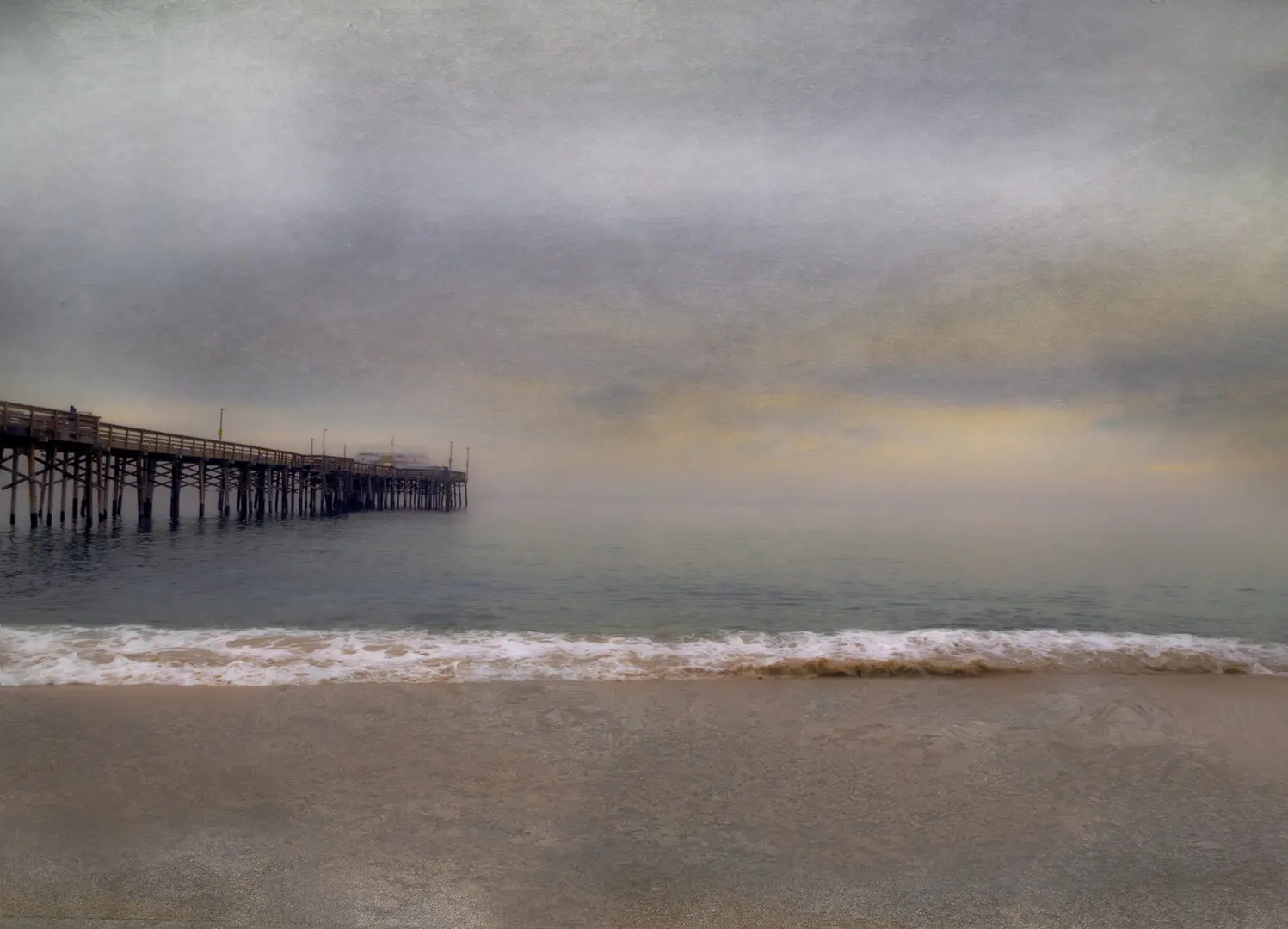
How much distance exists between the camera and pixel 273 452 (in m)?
24.3

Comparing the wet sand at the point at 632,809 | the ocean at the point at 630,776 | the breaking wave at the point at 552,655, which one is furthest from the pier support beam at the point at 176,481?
the wet sand at the point at 632,809

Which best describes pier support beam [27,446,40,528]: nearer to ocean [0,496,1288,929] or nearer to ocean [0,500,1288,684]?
ocean [0,500,1288,684]

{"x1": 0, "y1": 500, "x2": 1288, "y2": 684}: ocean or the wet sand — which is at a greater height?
the wet sand

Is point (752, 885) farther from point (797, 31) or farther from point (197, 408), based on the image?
point (197, 408)

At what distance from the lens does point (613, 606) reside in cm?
711

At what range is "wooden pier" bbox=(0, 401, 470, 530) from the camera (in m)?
14.6

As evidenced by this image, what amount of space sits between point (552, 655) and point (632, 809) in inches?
86.1

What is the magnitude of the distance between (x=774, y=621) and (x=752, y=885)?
491cm

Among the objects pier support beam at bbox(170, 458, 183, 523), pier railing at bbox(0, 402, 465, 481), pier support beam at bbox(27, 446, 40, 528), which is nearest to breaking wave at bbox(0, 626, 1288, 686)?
pier railing at bbox(0, 402, 465, 481)

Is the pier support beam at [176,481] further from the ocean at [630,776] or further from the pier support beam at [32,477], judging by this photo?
the ocean at [630,776]

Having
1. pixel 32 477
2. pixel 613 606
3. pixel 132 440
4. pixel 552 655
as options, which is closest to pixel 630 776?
pixel 552 655

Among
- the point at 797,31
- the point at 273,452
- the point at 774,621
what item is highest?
the point at 797,31

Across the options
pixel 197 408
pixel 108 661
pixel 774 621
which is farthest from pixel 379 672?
pixel 197 408

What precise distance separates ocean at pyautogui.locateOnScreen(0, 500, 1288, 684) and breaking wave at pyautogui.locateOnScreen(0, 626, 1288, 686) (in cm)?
2
